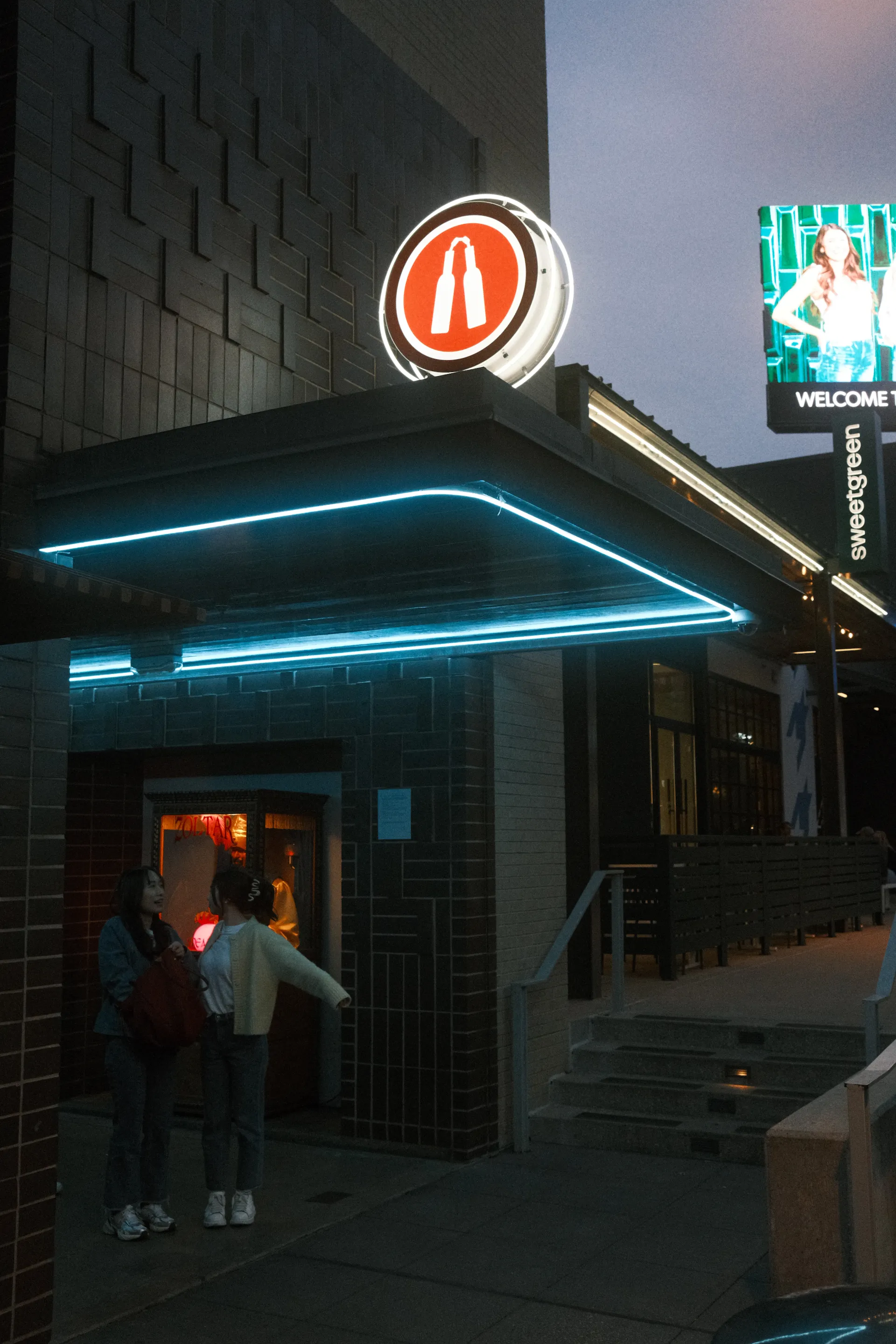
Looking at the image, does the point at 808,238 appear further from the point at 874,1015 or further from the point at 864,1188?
the point at 864,1188

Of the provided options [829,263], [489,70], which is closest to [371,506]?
[489,70]

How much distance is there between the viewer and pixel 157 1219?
19.3ft

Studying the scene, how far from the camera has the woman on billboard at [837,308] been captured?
2048cm

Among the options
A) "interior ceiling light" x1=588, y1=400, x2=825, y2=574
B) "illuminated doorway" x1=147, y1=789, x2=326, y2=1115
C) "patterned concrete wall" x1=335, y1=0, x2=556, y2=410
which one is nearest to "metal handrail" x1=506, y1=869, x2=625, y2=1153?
"illuminated doorway" x1=147, y1=789, x2=326, y2=1115

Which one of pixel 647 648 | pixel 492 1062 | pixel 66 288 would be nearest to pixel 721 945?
pixel 647 648

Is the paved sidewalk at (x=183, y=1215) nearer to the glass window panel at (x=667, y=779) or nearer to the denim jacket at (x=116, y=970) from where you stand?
the denim jacket at (x=116, y=970)

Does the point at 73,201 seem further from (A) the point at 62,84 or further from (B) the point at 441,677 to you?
(B) the point at 441,677

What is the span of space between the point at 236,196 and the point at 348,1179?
5.22 m

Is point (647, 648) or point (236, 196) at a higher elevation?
point (236, 196)

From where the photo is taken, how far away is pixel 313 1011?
8391 millimetres

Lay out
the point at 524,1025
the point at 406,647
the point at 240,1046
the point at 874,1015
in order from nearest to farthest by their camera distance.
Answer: the point at 240,1046
the point at 874,1015
the point at 406,647
the point at 524,1025

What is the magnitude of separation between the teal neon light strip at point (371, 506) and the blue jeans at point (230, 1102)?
2.57 m

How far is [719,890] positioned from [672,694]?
4.90 m

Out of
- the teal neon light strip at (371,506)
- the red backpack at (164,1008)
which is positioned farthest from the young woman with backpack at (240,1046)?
the teal neon light strip at (371,506)
